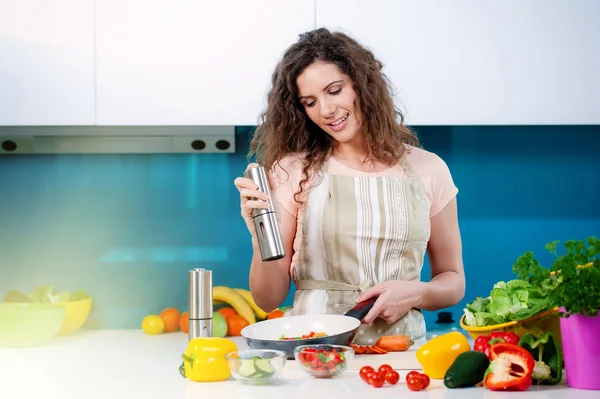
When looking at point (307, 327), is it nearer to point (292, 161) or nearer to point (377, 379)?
point (377, 379)

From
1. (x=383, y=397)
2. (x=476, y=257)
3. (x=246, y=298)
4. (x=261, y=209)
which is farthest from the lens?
(x=476, y=257)

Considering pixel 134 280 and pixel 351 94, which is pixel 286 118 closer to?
pixel 351 94

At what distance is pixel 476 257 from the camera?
9.44 feet

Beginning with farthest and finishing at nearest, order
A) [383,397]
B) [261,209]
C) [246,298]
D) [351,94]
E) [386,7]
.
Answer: [246,298] < [386,7] < [351,94] < [261,209] < [383,397]

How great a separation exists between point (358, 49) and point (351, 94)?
4.8 inches

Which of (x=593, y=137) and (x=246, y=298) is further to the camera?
(x=593, y=137)

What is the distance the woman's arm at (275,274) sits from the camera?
6.25 feet

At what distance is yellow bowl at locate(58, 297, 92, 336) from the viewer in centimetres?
257

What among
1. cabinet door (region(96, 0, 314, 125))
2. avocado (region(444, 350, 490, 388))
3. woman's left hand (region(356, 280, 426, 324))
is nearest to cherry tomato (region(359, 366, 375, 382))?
avocado (region(444, 350, 490, 388))

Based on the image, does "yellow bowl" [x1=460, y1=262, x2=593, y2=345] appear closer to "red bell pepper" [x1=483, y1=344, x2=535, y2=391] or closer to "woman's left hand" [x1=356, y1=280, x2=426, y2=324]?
"red bell pepper" [x1=483, y1=344, x2=535, y2=391]

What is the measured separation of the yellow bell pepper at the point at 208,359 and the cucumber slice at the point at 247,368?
0.05 meters

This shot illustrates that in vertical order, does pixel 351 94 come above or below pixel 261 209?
above

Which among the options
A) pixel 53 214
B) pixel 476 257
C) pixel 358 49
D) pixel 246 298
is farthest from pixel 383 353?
pixel 53 214

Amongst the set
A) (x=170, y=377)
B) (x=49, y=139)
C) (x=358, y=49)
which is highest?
(x=358, y=49)
